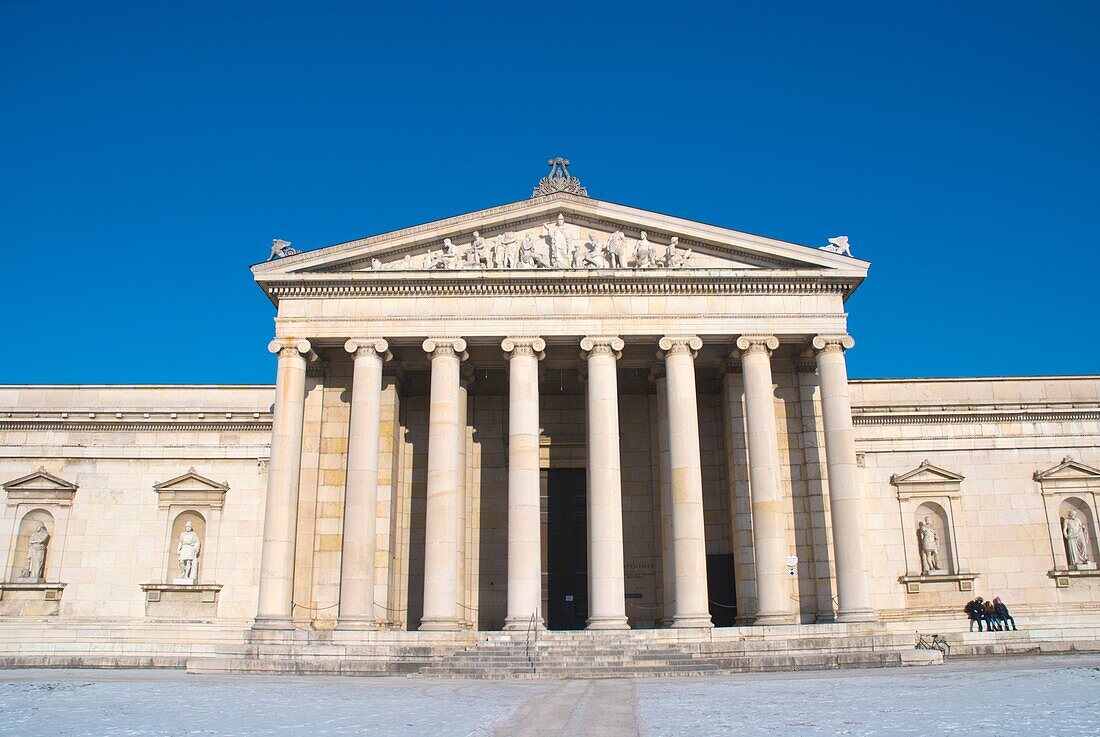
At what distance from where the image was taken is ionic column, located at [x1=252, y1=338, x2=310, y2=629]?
98.3ft

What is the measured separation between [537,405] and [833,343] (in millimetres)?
10826

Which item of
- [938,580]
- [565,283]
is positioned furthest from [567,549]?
[938,580]

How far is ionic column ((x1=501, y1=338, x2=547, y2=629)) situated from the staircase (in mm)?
1521

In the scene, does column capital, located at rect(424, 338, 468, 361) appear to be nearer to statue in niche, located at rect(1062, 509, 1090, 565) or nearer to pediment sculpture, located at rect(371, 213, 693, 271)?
pediment sculpture, located at rect(371, 213, 693, 271)

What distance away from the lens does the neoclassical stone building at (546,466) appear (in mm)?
30859

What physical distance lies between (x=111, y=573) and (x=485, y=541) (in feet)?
50.9

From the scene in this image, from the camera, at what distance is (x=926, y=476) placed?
36844 millimetres

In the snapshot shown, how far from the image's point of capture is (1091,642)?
28375mm

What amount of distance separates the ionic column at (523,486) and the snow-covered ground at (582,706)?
7.21m

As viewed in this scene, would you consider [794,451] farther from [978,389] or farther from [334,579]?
[334,579]

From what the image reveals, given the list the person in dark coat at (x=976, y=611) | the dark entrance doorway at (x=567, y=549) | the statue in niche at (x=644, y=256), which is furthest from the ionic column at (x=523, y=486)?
the person in dark coat at (x=976, y=611)

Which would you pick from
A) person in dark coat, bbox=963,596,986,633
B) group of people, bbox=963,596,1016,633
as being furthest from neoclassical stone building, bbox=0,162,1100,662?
person in dark coat, bbox=963,596,986,633

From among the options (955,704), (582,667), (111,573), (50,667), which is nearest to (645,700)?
(955,704)

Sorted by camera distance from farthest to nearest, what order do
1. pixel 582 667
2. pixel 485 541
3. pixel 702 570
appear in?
pixel 485 541, pixel 702 570, pixel 582 667
